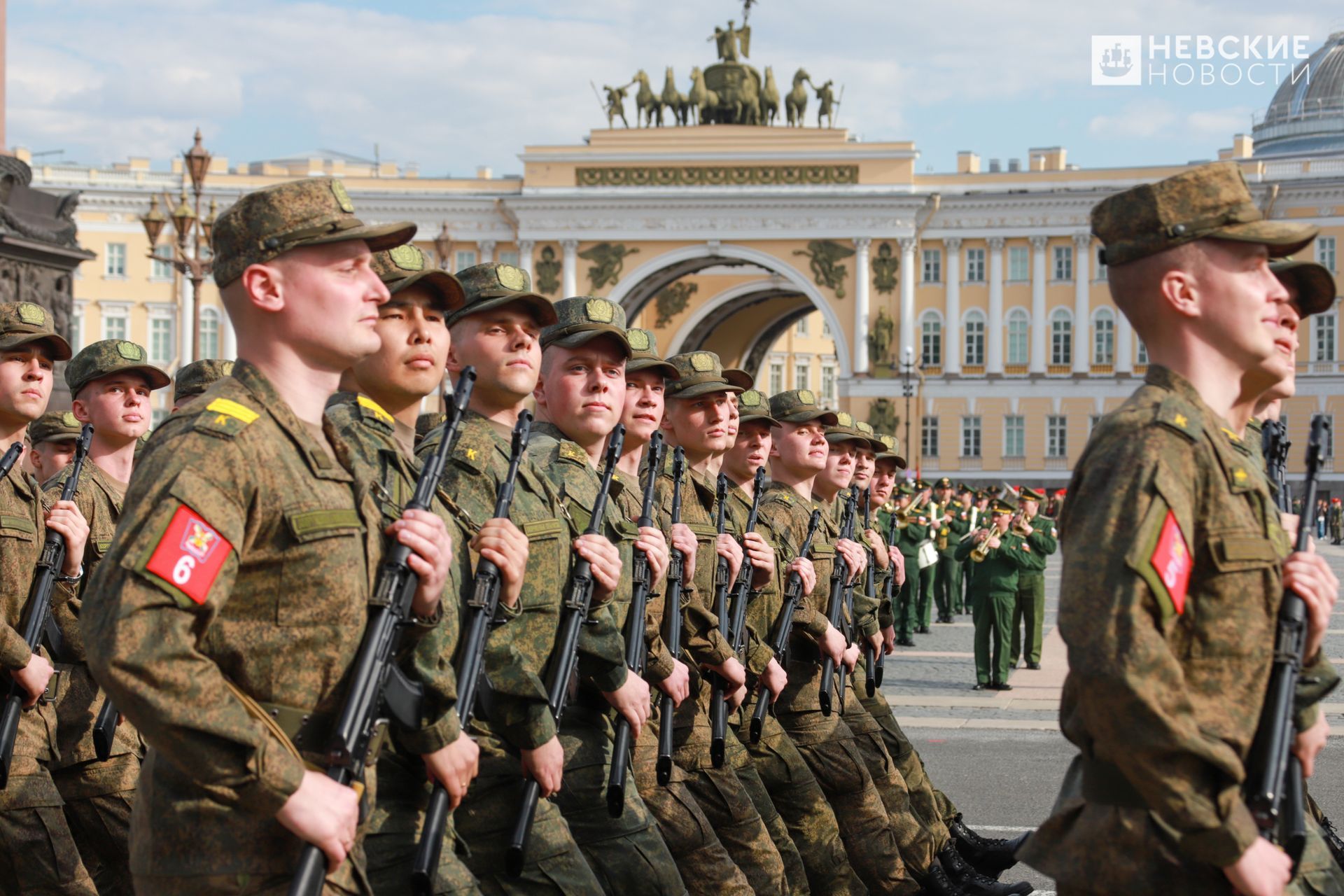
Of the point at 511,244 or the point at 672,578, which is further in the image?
the point at 511,244

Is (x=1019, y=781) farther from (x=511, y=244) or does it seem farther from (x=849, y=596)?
(x=511, y=244)

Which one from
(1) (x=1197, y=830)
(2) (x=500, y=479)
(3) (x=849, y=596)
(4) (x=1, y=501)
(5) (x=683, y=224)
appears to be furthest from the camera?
(5) (x=683, y=224)

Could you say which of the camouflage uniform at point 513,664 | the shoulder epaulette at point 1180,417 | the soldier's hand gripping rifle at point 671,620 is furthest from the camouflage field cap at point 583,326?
the shoulder epaulette at point 1180,417

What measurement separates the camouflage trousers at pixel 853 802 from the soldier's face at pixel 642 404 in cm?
154

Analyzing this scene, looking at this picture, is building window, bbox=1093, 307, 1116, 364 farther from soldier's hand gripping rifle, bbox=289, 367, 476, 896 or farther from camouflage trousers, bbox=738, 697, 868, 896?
soldier's hand gripping rifle, bbox=289, 367, 476, 896

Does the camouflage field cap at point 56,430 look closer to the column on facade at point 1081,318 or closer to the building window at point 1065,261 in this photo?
the column on facade at point 1081,318

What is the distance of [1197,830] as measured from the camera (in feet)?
10.0

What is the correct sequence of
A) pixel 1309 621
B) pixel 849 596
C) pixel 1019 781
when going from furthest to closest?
pixel 1019 781 < pixel 849 596 < pixel 1309 621

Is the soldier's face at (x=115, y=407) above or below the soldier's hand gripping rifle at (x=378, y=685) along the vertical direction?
above

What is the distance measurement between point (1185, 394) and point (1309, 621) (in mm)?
502

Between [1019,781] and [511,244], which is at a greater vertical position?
[511,244]

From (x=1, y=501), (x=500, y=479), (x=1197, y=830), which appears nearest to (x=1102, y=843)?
(x=1197, y=830)

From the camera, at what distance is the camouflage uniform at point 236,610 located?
3.03 meters

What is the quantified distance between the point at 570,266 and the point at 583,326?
5610 centimetres
